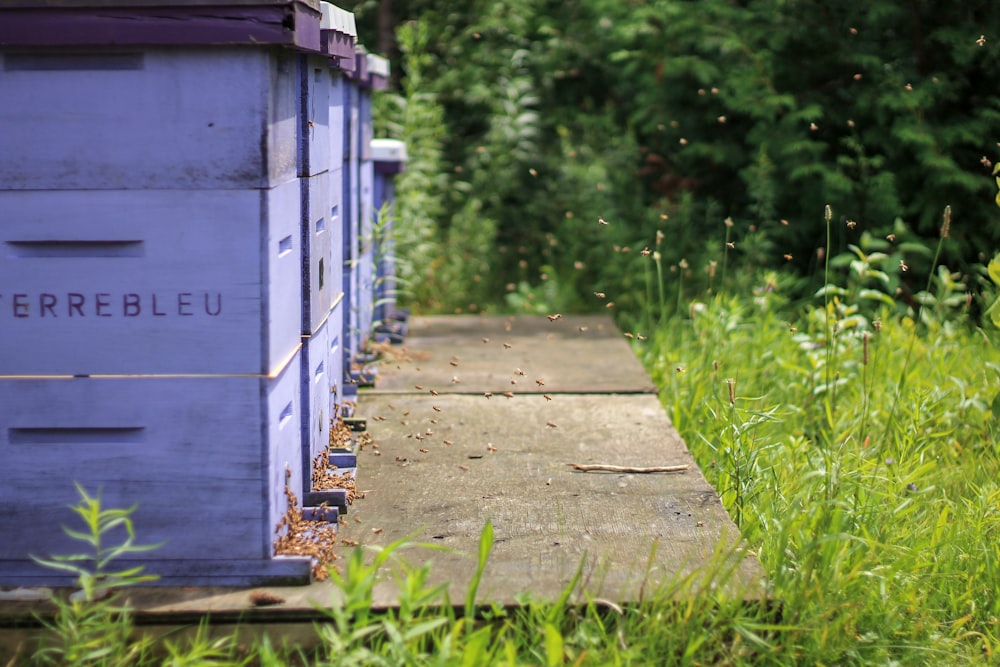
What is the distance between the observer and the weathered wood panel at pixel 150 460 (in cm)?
262

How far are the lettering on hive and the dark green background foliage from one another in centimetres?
284

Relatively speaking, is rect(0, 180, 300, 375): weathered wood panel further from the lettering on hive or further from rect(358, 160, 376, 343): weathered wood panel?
rect(358, 160, 376, 343): weathered wood panel

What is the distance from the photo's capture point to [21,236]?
102 inches

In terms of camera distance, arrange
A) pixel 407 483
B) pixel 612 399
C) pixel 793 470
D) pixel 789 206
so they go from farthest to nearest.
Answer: pixel 789 206 → pixel 612 399 → pixel 793 470 → pixel 407 483

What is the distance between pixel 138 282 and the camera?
103 inches

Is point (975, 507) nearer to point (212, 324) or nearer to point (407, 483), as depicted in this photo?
point (407, 483)

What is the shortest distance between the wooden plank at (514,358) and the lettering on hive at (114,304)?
5.59 feet

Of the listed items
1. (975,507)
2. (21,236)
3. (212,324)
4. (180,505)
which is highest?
(21,236)

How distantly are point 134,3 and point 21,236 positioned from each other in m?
0.61

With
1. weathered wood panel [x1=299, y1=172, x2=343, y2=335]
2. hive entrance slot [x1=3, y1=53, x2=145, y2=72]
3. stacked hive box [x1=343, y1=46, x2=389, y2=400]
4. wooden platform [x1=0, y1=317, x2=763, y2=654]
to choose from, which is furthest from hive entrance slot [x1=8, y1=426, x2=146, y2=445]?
stacked hive box [x1=343, y1=46, x2=389, y2=400]

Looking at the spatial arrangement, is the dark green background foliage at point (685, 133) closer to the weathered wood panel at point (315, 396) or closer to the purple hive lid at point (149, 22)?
the weathered wood panel at point (315, 396)

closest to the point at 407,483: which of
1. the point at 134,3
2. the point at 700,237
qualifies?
the point at 134,3

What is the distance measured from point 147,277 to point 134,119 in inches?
14.7

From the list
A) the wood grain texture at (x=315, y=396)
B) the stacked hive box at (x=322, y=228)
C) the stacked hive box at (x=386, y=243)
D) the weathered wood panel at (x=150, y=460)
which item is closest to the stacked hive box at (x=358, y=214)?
the stacked hive box at (x=386, y=243)
